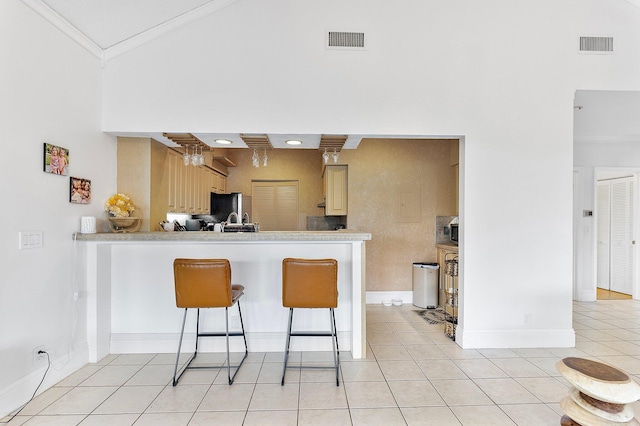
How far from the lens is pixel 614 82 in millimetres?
3232

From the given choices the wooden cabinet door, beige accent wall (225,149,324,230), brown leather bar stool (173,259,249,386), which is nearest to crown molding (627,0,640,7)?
brown leather bar stool (173,259,249,386)

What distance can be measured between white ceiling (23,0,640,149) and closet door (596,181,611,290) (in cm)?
222

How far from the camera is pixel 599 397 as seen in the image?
152 centimetres

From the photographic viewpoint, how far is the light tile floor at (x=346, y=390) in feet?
6.95

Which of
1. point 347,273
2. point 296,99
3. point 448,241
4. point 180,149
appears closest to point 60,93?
point 180,149

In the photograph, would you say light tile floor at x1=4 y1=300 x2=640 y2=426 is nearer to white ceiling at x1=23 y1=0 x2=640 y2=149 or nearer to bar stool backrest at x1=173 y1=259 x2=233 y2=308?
bar stool backrest at x1=173 y1=259 x2=233 y2=308

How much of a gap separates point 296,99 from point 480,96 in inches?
70.0

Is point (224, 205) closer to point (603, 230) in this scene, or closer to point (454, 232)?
point (454, 232)

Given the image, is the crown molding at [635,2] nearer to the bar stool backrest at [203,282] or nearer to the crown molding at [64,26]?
the bar stool backrest at [203,282]

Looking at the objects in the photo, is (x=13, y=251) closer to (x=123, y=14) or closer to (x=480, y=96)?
(x=123, y=14)

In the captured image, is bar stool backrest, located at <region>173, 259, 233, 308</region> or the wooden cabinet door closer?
bar stool backrest, located at <region>173, 259, 233, 308</region>

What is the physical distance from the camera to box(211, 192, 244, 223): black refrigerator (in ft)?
19.2

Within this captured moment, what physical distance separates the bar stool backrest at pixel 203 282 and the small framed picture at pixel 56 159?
112 cm

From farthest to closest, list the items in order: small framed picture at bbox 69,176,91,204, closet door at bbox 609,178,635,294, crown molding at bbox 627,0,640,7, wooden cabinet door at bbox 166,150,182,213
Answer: closet door at bbox 609,178,635,294, wooden cabinet door at bbox 166,150,182,213, crown molding at bbox 627,0,640,7, small framed picture at bbox 69,176,91,204
